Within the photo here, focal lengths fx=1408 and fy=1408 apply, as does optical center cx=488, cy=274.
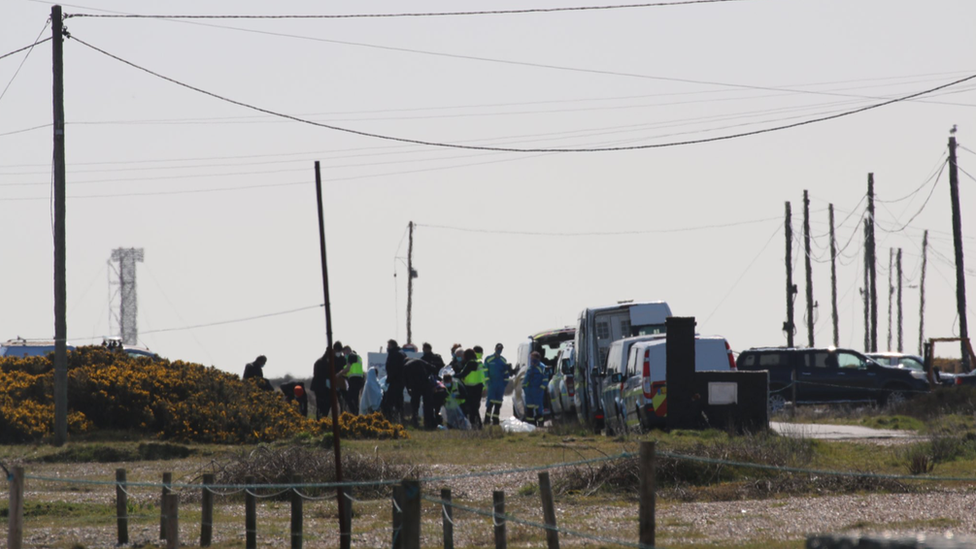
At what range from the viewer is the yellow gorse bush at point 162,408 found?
2592 cm

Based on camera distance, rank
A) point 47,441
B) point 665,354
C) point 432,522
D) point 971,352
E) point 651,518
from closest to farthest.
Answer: point 651,518, point 432,522, point 665,354, point 47,441, point 971,352

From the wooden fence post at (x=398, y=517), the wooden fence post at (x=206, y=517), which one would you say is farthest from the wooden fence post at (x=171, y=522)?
the wooden fence post at (x=398, y=517)

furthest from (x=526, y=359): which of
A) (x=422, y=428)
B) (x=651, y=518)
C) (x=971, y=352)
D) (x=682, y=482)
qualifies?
(x=651, y=518)

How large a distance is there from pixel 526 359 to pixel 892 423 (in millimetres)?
9740

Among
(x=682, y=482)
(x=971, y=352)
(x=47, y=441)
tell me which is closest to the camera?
(x=682, y=482)

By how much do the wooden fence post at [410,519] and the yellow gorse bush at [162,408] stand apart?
53.3ft

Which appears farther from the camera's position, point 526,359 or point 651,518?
point 526,359

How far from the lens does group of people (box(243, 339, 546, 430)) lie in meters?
Result: 28.3

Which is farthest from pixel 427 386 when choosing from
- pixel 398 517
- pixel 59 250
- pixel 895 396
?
pixel 398 517

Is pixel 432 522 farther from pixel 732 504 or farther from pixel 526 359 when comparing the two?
pixel 526 359

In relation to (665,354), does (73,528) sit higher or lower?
lower

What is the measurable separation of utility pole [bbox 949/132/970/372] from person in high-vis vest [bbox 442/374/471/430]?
54.7 feet

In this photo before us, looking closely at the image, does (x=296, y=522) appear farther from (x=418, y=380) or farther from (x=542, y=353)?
(x=542, y=353)

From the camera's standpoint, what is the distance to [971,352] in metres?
38.6
